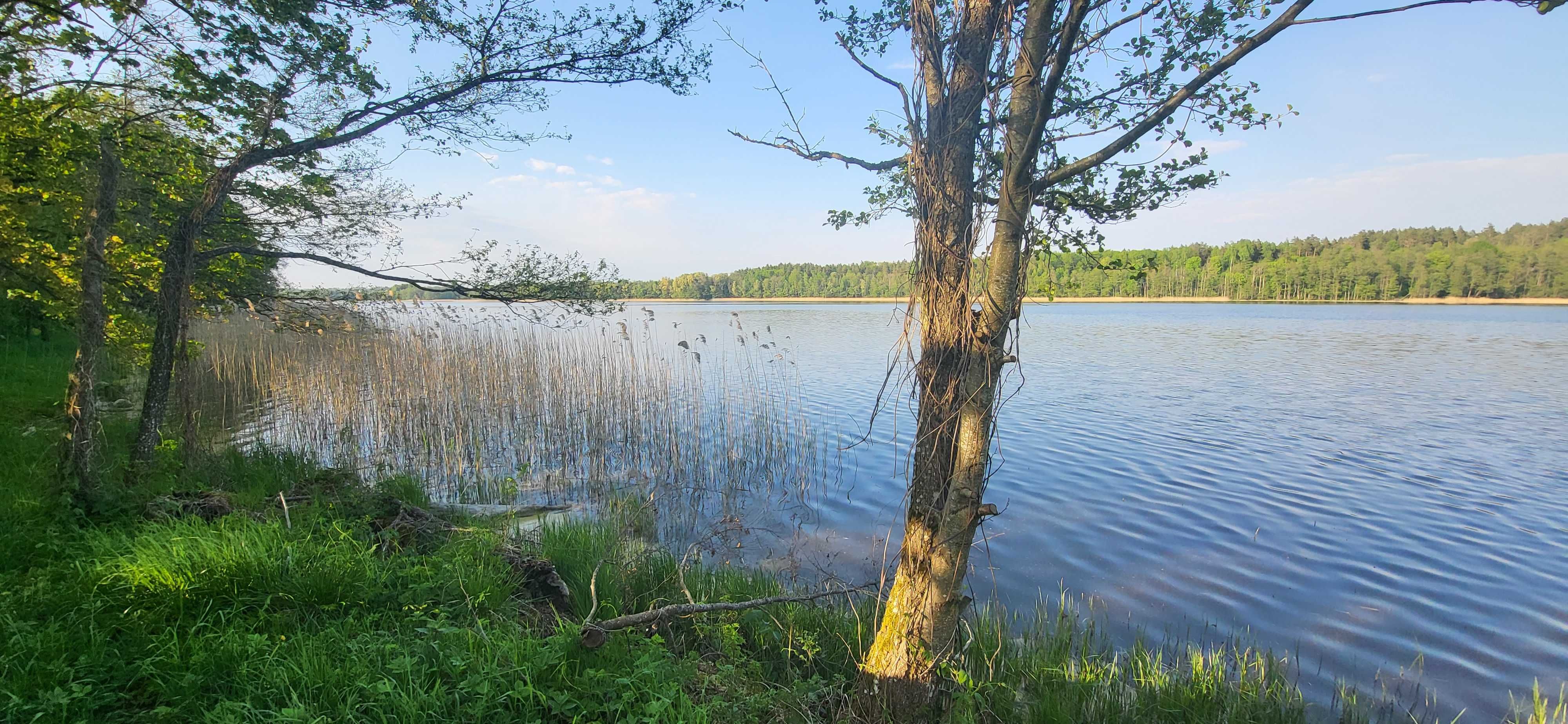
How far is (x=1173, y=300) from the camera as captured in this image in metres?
69.6

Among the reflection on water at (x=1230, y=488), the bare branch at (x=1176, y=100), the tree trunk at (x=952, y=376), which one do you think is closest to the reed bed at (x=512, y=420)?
the reflection on water at (x=1230, y=488)

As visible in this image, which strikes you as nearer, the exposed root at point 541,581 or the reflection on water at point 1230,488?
the exposed root at point 541,581

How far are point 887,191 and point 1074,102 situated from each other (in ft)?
3.27

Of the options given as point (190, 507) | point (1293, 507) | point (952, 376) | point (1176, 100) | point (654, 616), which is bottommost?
point (1293, 507)

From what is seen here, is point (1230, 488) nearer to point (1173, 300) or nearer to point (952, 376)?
point (952, 376)

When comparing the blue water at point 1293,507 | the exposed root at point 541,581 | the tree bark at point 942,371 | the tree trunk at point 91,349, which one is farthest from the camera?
the blue water at point 1293,507

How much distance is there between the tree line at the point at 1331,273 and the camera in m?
56.1

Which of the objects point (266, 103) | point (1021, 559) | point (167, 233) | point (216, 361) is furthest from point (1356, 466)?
point (216, 361)

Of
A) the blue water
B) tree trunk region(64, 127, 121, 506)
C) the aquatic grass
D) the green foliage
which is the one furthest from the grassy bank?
the green foliage

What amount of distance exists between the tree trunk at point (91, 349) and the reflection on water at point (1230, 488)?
406 centimetres

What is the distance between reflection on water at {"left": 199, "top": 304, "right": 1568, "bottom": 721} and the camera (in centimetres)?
468

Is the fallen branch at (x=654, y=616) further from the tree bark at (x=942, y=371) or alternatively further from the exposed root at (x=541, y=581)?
the exposed root at (x=541, y=581)

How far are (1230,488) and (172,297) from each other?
35.2 feet

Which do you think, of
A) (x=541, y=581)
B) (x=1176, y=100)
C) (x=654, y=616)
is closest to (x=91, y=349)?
(x=541, y=581)
